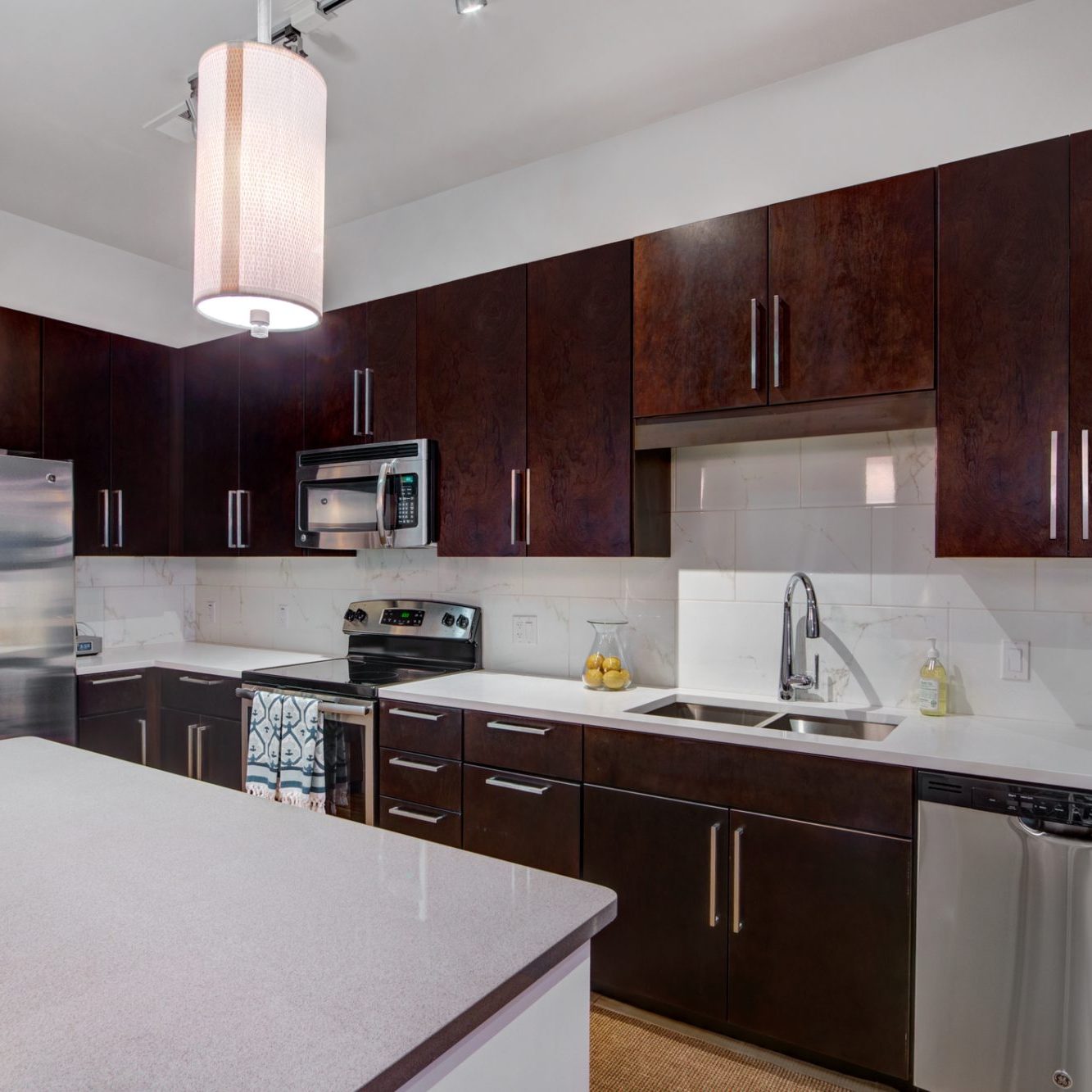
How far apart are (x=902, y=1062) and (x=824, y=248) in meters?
2.03

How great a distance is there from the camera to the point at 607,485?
2596 mm

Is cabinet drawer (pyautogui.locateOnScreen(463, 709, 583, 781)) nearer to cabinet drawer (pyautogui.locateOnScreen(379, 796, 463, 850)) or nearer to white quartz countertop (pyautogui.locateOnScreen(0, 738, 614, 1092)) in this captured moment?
cabinet drawer (pyautogui.locateOnScreen(379, 796, 463, 850))

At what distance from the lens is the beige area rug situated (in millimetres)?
2023

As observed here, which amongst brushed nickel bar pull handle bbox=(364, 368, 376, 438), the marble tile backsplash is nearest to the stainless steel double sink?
the marble tile backsplash

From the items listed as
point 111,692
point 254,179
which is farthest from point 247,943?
point 111,692

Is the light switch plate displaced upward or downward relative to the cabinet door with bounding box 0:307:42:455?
downward

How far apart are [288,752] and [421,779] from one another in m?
0.52

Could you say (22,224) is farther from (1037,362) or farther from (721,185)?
(1037,362)

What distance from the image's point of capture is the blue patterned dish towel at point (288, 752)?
2.79 m

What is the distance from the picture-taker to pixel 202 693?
331 cm

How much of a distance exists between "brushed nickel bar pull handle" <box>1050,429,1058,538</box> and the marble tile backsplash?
1.11ft

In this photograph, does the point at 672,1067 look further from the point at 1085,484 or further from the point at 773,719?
the point at 1085,484

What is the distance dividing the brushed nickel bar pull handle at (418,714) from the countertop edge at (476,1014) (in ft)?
5.40

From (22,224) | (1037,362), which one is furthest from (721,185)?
(22,224)
